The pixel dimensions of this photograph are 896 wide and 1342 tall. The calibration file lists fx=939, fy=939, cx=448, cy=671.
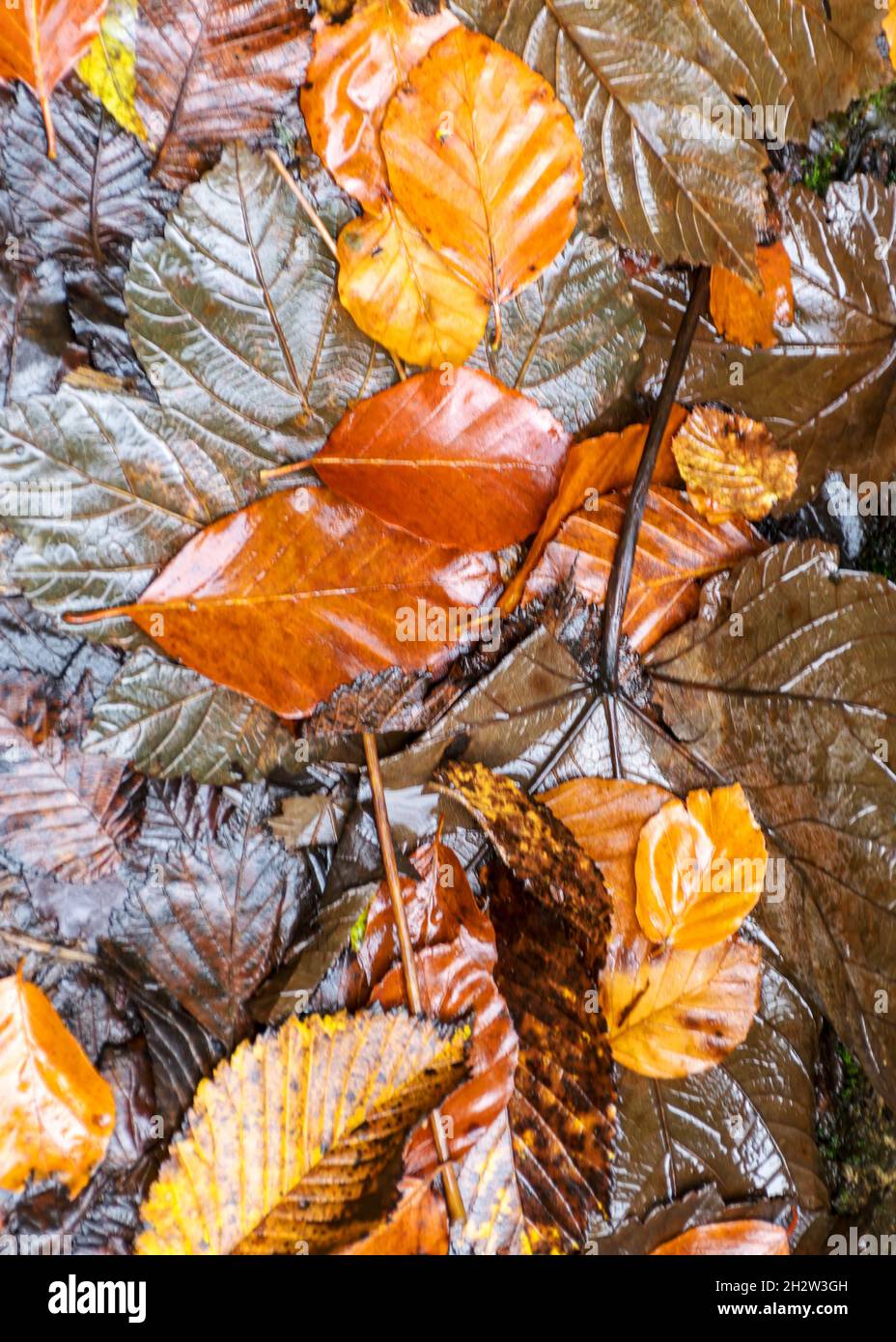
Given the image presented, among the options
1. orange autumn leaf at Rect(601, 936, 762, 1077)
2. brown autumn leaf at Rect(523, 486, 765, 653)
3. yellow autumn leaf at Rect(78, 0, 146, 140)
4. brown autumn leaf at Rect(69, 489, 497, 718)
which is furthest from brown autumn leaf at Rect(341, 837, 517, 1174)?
yellow autumn leaf at Rect(78, 0, 146, 140)

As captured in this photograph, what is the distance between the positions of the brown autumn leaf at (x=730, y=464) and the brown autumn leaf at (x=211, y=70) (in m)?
0.66

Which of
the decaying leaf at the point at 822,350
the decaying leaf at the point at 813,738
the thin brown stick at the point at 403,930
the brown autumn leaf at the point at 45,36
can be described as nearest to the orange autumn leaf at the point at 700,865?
the decaying leaf at the point at 813,738

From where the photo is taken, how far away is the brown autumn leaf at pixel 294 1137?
1210 millimetres

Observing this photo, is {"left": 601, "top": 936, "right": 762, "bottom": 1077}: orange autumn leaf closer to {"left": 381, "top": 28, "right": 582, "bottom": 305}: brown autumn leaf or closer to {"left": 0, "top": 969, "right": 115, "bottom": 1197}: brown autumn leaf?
{"left": 0, "top": 969, "right": 115, "bottom": 1197}: brown autumn leaf

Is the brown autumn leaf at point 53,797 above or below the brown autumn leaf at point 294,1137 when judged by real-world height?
above

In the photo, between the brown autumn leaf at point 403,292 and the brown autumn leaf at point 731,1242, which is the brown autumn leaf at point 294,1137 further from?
the brown autumn leaf at point 403,292

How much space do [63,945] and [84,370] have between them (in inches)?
30.1

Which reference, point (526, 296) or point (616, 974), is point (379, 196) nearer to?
point (526, 296)

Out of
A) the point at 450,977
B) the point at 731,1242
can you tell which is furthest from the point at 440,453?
the point at 731,1242

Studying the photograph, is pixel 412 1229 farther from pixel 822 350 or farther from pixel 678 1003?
pixel 822 350

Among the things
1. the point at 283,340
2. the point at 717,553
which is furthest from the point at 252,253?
the point at 717,553

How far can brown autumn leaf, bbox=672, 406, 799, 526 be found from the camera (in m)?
1.22

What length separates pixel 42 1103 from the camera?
1.24 metres
